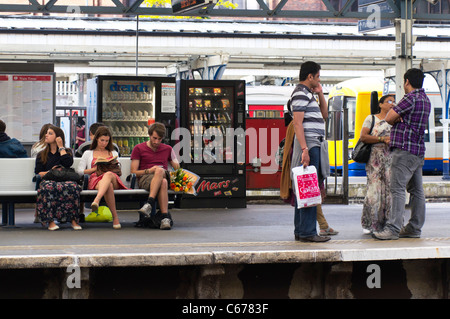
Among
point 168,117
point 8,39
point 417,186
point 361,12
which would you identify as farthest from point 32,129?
point 8,39

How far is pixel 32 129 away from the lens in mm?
13242

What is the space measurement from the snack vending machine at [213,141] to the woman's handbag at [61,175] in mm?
3324

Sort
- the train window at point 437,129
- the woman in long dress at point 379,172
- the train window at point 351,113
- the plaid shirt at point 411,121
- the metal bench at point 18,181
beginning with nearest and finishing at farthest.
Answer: the plaid shirt at point 411,121, the woman in long dress at point 379,172, the metal bench at point 18,181, the train window at point 351,113, the train window at point 437,129

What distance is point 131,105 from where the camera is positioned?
1380cm

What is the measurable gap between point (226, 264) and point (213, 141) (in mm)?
5614

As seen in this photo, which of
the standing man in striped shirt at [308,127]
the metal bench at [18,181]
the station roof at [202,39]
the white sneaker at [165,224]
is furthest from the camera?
the station roof at [202,39]

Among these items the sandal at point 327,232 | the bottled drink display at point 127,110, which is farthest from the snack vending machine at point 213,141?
the sandal at point 327,232

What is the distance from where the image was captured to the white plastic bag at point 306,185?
27.1ft

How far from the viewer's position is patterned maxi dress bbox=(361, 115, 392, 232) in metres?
9.12

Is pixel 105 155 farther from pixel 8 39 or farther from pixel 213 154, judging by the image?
pixel 8 39

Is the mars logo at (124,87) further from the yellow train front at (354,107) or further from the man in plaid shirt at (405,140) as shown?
the yellow train front at (354,107)

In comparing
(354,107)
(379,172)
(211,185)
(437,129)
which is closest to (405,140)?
(379,172)

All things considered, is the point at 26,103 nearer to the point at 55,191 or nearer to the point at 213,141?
the point at 213,141
